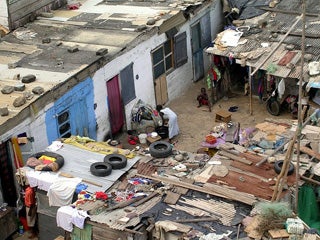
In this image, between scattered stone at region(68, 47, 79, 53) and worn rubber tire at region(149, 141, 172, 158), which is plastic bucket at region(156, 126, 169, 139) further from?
worn rubber tire at region(149, 141, 172, 158)

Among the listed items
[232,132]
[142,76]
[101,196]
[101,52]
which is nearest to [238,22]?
[142,76]

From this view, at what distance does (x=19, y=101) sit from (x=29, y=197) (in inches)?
122

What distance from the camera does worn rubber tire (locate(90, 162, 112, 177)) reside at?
18156 millimetres

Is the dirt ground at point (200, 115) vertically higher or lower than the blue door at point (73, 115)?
lower

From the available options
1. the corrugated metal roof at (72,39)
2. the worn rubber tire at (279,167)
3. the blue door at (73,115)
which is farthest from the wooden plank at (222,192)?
the corrugated metal roof at (72,39)

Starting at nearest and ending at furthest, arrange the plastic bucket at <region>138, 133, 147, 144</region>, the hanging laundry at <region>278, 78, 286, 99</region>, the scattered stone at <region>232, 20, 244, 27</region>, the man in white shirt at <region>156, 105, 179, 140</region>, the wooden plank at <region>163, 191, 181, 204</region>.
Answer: the wooden plank at <region>163, 191, 181, 204</region> → the plastic bucket at <region>138, 133, 147, 144</region> → the man in white shirt at <region>156, 105, 179, 140</region> → the hanging laundry at <region>278, 78, 286, 99</region> → the scattered stone at <region>232, 20, 244, 27</region>

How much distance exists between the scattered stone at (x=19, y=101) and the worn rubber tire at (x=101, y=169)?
10.7 feet

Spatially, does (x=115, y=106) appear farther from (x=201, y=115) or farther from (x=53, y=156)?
(x=53, y=156)

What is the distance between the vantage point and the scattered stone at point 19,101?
20.1 meters

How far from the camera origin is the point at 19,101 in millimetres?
20109

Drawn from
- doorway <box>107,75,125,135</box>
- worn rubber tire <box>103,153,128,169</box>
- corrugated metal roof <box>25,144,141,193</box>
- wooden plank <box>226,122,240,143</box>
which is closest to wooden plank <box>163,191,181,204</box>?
corrugated metal roof <box>25,144,141,193</box>

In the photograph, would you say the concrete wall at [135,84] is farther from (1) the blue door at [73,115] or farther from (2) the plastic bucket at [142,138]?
(2) the plastic bucket at [142,138]

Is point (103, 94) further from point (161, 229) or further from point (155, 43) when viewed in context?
point (161, 229)

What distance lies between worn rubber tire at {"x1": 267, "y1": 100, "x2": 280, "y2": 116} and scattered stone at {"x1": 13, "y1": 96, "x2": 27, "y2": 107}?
9.90 meters
